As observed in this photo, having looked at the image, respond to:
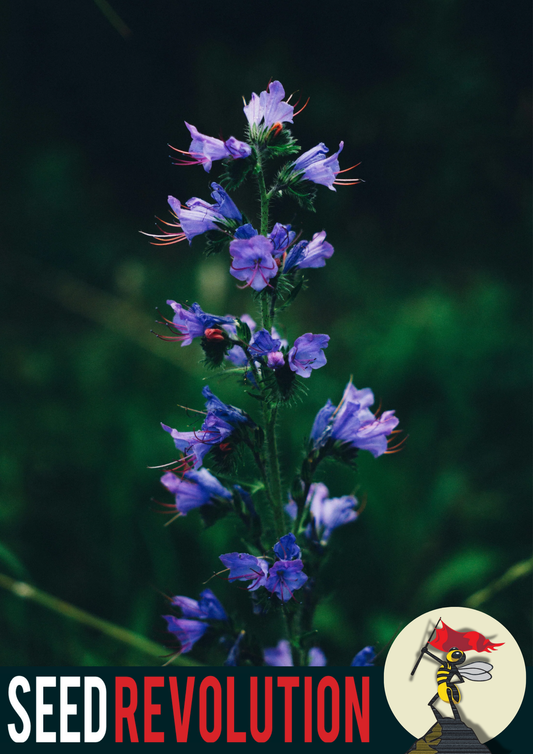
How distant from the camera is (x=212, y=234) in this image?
5.66 feet

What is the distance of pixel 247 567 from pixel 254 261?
2.85 feet

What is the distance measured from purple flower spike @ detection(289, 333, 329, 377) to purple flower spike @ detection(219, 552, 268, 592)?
1.79 feet

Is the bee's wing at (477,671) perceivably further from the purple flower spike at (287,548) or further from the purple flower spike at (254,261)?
the purple flower spike at (254,261)

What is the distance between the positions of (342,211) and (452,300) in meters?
2.00

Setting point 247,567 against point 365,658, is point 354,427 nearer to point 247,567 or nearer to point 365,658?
point 247,567

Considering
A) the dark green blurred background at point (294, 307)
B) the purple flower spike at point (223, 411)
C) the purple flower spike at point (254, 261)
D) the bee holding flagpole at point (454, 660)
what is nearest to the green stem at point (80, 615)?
the dark green blurred background at point (294, 307)

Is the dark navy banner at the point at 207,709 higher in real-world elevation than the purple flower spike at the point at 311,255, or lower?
lower

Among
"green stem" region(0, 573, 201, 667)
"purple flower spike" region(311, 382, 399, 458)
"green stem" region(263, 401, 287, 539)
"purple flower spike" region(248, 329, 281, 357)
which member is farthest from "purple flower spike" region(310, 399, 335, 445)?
"green stem" region(0, 573, 201, 667)

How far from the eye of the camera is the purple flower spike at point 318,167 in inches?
65.7

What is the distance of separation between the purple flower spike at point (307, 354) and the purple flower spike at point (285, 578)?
0.53 meters

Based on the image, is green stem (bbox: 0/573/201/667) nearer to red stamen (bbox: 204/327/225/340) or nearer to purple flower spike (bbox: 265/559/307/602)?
purple flower spike (bbox: 265/559/307/602)

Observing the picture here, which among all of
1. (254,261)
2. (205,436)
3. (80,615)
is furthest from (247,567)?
(80,615)

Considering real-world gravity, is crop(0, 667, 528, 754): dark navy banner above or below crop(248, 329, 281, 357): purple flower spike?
below

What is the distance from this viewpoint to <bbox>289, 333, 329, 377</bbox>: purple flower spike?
1624 mm
